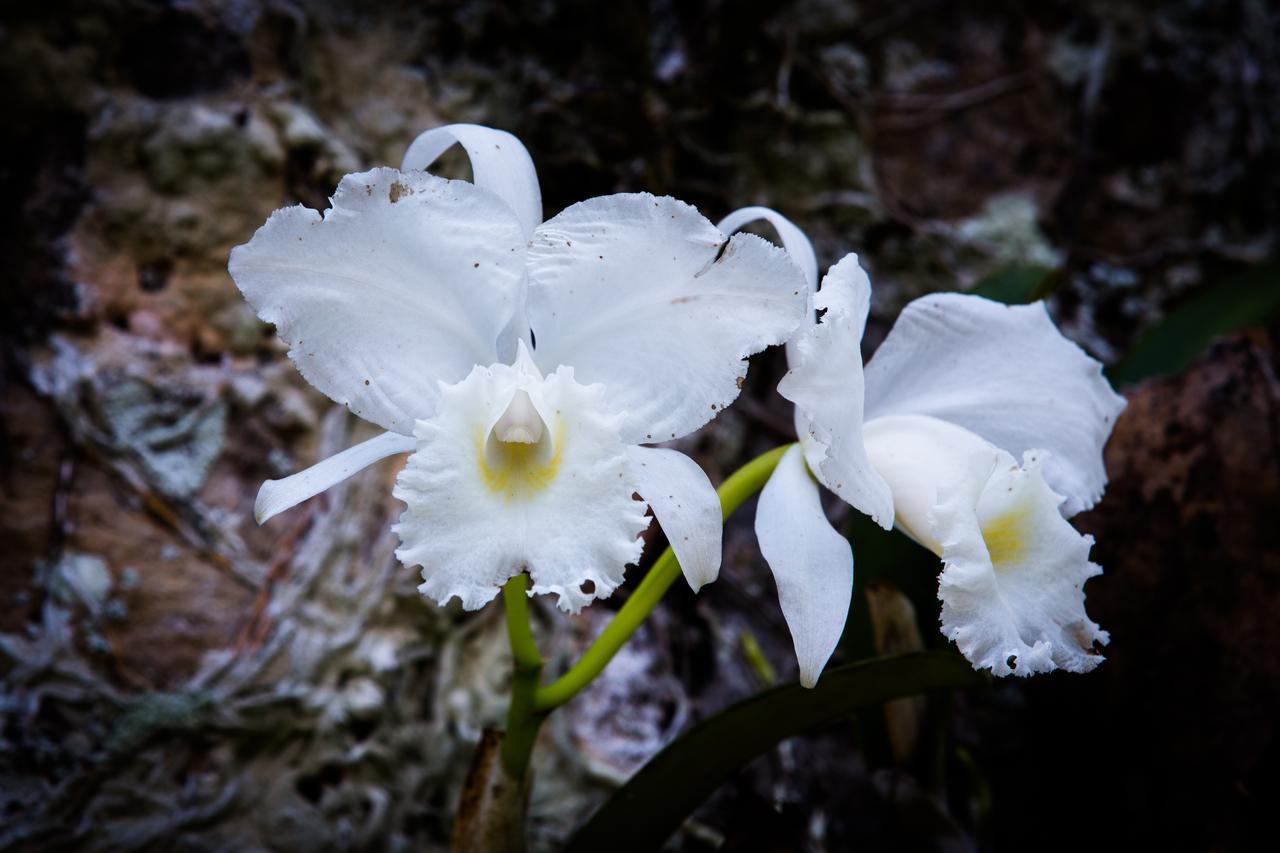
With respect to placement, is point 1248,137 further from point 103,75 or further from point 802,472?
point 103,75

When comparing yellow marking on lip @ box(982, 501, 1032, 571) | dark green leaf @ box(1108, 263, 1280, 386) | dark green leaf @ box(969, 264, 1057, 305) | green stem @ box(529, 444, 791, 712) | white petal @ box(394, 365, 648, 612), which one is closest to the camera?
white petal @ box(394, 365, 648, 612)

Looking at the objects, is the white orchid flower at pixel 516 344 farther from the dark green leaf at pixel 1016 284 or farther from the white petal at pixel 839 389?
the dark green leaf at pixel 1016 284

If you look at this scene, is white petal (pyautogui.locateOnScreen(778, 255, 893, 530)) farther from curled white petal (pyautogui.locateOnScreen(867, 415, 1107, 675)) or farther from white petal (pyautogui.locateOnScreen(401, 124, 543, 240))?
white petal (pyautogui.locateOnScreen(401, 124, 543, 240))

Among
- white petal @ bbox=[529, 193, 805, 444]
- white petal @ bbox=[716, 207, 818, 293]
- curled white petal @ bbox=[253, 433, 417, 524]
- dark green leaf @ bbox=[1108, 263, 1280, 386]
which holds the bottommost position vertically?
curled white petal @ bbox=[253, 433, 417, 524]

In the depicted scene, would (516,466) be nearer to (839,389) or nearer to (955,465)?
(839,389)

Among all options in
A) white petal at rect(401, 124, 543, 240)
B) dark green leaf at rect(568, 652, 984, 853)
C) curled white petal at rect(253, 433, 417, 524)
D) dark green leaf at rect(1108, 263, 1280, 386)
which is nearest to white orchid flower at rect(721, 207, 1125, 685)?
dark green leaf at rect(568, 652, 984, 853)

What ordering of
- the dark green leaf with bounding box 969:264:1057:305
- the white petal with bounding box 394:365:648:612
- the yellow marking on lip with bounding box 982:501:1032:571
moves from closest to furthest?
the white petal with bounding box 394:365:648:612
the yellow marking on lip with bounding box 982:501:1032:571
the dark green leaf with bounding box 969:264:1057:305
